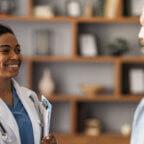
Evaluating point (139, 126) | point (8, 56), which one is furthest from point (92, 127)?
point (139, 126)

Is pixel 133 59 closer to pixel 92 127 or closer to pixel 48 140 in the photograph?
pixel 92 127

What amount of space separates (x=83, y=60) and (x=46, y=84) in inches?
19.1

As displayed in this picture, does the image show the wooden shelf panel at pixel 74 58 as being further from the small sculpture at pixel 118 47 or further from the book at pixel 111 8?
the book at pixel 111 8

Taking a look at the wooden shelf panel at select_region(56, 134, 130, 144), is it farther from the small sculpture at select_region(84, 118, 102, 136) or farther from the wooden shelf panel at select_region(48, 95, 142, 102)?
the wooden shelf panel at select_region(48, 95, 142, 102)

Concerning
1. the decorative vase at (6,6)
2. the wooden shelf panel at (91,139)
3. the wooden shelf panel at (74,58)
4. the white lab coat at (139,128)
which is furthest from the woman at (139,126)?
the decorative vase at (6,6)

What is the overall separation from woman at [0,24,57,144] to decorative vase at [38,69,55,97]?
119 inches

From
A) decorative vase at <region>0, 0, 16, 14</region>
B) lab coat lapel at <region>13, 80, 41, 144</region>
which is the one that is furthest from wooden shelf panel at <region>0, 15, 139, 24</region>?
lab coat lapel at <region>13, 80, 41, 144</region>

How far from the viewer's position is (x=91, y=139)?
506 centimetres

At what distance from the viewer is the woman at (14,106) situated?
6.70 ft

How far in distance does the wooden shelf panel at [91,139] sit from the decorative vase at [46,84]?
49 centimetres

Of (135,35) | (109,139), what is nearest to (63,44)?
(135,35)

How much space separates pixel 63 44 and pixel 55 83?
446 millimetres

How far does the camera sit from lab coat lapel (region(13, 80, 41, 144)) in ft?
7.01

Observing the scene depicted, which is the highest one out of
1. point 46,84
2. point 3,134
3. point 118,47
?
point 118,47
